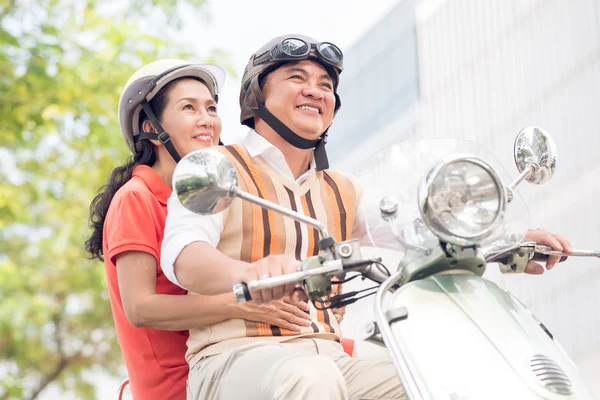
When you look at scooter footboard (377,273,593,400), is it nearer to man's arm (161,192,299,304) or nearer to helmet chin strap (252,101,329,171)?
man's arm (161,192,299,304)

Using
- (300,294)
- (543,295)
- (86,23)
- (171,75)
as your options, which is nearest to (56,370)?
(86,23)

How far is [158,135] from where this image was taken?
3.15m

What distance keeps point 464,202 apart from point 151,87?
Result: 1.77 metres

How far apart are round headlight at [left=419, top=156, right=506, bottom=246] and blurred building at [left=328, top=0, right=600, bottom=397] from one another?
3437 millimetres

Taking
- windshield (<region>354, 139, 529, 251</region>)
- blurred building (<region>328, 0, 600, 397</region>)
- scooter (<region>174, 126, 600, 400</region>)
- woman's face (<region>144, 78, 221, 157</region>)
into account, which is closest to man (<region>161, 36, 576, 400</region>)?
scooter (<region>174, 126, 600, 400</region>)

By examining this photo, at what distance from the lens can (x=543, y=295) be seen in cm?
607

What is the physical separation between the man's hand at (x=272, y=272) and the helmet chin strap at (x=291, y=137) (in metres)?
0.87

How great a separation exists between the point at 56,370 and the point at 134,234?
7.35 meters

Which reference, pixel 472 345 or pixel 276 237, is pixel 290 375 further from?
pixel 276 237

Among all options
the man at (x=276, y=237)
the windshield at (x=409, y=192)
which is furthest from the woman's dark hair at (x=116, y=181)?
the windshield at (x=409, y=192)

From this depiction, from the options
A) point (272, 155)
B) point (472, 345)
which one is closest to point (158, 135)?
point (272, 155)

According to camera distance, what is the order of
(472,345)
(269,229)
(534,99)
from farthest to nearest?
1. (534,99)
2. (269,229)
3. (472,345)

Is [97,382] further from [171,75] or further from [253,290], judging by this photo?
[253,290]

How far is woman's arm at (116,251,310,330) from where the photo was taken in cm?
226
